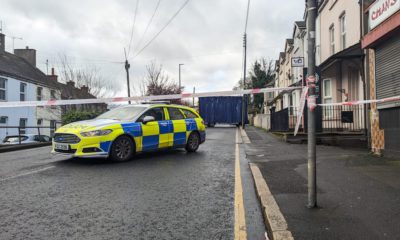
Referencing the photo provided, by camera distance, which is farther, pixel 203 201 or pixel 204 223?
pixel 203 201

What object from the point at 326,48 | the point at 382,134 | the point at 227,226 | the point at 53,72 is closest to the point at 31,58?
→ the point at 53,72

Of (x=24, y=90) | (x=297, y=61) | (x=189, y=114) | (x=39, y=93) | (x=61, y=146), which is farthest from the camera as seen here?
(x=39, y=93)

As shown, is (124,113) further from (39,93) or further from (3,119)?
(39,93)

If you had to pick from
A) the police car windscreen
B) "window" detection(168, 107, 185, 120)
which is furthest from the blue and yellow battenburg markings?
the police car windscreen

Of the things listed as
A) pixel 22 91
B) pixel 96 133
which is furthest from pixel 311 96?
pixel 22 91

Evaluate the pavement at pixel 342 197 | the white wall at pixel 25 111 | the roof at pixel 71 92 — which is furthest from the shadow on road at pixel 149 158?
the roof at pixel 71 92

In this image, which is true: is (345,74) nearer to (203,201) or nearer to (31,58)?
(203,201)

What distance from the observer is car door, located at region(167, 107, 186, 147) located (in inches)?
413

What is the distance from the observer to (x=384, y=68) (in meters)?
9.30

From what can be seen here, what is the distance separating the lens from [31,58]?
3719 cm

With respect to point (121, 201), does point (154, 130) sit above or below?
above

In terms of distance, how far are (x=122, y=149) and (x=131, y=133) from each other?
17.1 inches

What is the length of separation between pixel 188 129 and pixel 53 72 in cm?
3060

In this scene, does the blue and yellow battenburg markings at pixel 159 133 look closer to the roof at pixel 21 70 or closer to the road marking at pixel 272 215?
the road marking at pixel 272 215
